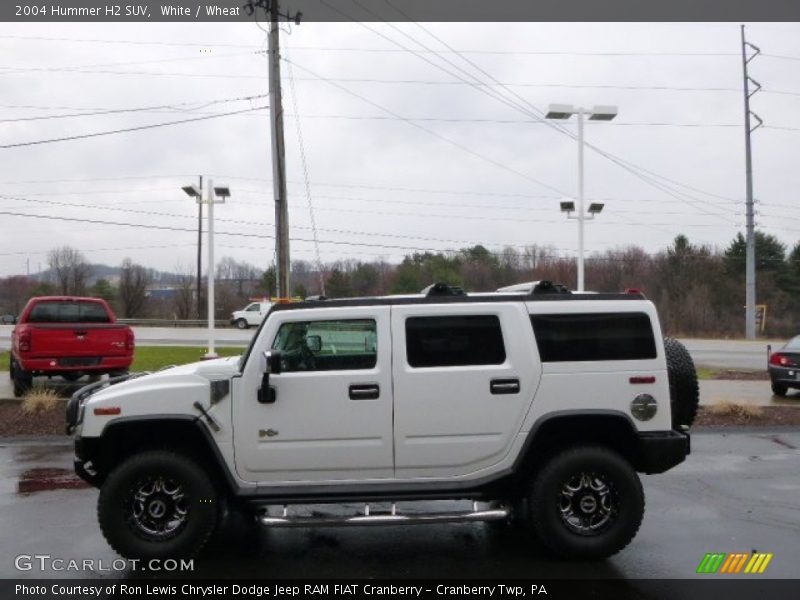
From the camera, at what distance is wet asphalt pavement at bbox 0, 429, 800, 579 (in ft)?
16.7

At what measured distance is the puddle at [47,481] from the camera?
7.70 metres

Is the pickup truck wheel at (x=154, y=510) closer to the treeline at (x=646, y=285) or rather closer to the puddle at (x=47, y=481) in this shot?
the puddle at (x=47, y=481)

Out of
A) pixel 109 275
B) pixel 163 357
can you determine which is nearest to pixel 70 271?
pixel 109 275

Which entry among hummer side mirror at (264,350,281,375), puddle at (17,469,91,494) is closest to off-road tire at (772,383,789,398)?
hummer side mirror at (264,350,281,375)

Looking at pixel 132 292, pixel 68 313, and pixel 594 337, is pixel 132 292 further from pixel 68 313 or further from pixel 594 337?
pixel 594 337

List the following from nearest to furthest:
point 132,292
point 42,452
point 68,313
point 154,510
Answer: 1. point 154,510
2. point 42,452
3. point 68,313
4. point 132,292

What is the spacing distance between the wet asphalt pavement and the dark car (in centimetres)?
716

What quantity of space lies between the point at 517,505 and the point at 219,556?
7.54ft

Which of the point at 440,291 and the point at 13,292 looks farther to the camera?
the point at 13,292

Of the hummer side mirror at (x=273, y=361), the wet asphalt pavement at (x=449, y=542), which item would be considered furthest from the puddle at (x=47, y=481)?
the hummer side mirror at (x=273, y=361)

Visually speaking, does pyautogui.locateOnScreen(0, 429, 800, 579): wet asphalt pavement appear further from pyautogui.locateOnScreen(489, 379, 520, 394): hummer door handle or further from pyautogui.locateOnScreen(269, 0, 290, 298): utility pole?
pyautogui.locateOnScreen(269, 0, 290, 298): utility pole

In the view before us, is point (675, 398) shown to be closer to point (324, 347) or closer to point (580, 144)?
point (324, 347)

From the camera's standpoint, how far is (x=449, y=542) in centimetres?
575

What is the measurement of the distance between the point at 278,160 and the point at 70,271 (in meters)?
61.8
